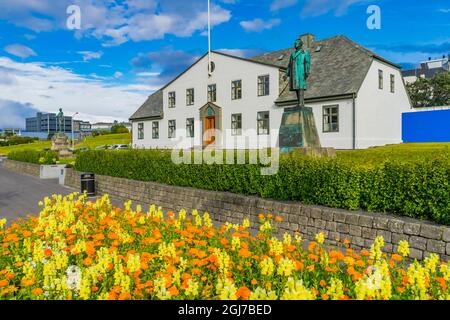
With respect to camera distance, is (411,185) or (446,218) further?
(411,185)

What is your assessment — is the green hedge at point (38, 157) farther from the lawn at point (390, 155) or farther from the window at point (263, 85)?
the lawn at point (390, 155)

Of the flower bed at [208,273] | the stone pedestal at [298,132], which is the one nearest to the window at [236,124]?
the stone pedestal at [298,132]

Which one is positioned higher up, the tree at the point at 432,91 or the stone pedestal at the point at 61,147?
the tree at the point at 432,91

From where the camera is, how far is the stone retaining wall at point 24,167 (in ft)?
91.5

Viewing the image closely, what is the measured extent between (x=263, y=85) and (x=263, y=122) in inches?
123

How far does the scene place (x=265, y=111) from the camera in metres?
29.1

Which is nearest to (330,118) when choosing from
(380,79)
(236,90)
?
(380,79)

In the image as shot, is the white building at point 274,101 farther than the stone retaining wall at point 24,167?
No

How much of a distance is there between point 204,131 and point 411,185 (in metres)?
26.6

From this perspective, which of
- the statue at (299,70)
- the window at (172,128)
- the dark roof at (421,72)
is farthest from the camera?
the dark roof at (421,72)

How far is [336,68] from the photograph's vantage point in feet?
88.1

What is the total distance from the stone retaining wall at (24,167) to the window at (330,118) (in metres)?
22.5
